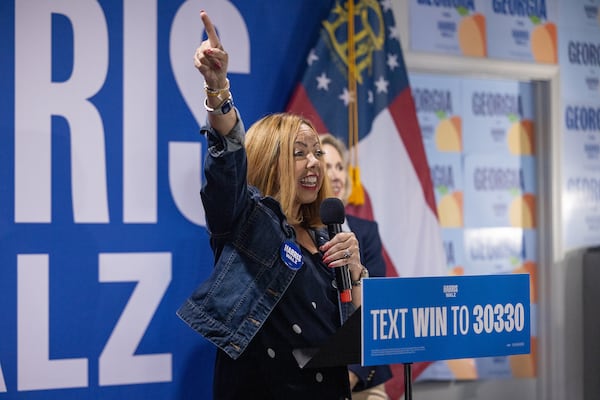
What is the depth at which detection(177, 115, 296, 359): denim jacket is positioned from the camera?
1854 mm

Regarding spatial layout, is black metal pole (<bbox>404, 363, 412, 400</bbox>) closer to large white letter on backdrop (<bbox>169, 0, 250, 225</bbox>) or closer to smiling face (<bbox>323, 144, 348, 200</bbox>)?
smiling face (<bbox>323, 144, 348, 200</bbox>)

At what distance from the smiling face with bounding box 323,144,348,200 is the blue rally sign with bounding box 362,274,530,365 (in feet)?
4.40

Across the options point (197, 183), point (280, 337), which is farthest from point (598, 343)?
point (280, 337)

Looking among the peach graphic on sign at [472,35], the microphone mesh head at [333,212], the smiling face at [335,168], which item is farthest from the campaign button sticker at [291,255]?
the peach graphic on sign at [472,35]

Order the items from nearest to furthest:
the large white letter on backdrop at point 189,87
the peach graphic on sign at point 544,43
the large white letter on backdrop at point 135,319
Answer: the large white letter on backdrop at point 135,319
the large white letter on backdrop at point 189,87
the peach graphic on sign at point 544,43

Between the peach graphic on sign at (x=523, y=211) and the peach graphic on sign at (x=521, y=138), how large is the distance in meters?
0.26

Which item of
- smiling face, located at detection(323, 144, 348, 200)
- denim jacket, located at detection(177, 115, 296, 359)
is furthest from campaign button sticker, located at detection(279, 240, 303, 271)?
smiling face, located at detection(323, 144, 348, 200)

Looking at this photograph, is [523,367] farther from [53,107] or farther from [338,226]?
[53,107]

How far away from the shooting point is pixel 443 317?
1.51 m

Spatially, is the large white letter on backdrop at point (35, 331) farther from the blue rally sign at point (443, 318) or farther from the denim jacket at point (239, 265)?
the blue rally sign at point (443, 318)

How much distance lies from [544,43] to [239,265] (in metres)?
2.72

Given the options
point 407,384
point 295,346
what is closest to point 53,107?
point 295,346

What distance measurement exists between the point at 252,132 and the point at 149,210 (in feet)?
3.23

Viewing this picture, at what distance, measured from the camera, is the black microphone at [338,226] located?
181 centimetres
